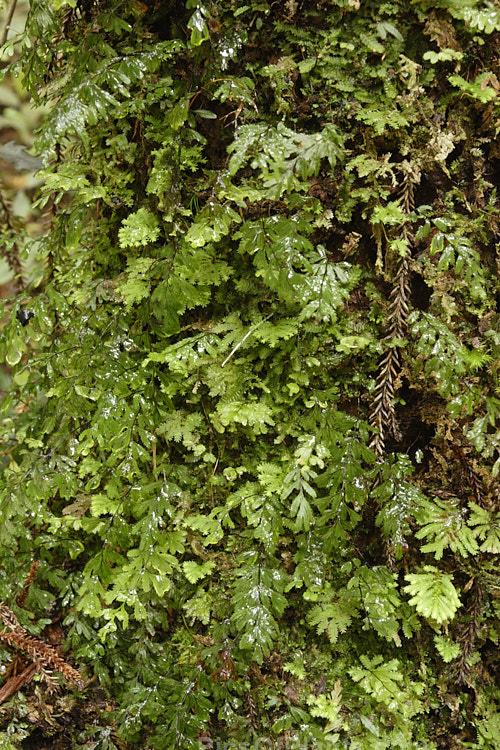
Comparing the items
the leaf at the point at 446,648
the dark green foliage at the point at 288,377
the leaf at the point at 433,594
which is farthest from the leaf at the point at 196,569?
the leaf at the point at 446,648

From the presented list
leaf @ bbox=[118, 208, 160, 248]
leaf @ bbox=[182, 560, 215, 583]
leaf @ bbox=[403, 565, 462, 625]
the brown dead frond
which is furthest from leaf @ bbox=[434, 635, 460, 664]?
leaf @ bbox=[118, 208, 160, 248]

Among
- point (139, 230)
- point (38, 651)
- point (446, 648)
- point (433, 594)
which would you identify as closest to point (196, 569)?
point (38, 651)

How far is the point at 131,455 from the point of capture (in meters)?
2.03

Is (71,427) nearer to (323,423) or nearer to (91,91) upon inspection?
(323,423)

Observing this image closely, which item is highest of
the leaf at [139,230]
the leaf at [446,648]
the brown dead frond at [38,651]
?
the leaf at [139,230]

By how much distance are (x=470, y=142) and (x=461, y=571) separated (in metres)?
1.94

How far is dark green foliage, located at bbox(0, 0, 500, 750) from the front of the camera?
197cm

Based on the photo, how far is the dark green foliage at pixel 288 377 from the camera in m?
1.97

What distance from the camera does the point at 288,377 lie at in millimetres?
2137

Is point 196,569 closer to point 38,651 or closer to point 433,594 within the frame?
point 38,651

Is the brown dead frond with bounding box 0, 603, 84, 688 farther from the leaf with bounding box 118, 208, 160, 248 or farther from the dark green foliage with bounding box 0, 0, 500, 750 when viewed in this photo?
the leaf with bounding box 118, 208, 160, 248

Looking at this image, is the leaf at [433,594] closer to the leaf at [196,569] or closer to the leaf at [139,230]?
the leaf at [196,569]

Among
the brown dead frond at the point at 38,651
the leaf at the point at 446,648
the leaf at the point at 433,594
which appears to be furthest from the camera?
the brown dead frond at the point at 38,651

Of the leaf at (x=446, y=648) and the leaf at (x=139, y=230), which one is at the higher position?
the leaf at (x=139, y=230)
